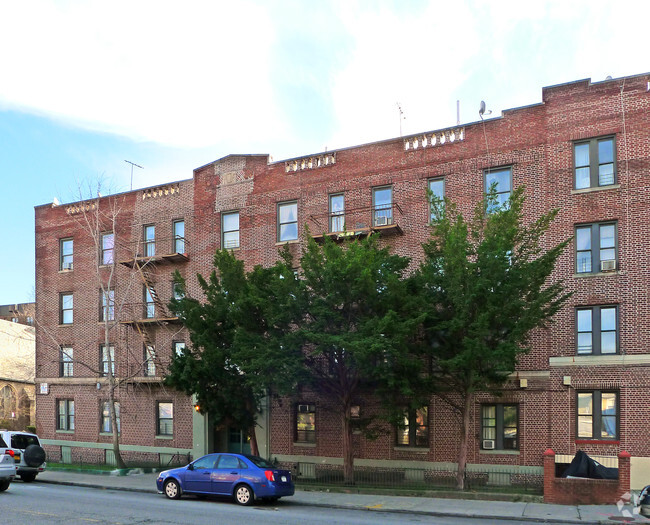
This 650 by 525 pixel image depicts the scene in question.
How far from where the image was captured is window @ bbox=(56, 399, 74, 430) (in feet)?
114

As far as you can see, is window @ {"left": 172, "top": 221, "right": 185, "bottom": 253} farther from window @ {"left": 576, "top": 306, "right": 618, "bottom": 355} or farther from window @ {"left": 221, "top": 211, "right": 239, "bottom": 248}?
window @ {"left": 576, "top": 306, "right": 618, "bottom": 355}

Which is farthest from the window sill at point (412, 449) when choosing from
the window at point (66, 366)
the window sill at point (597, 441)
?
the window at point (66, 366)

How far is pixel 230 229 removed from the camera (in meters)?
30.8

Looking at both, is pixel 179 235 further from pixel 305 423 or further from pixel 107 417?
pixel 305 423

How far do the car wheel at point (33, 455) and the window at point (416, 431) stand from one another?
13.3 metres

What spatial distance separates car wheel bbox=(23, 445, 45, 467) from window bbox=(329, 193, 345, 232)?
1397 cm

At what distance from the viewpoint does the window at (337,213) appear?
27859mm

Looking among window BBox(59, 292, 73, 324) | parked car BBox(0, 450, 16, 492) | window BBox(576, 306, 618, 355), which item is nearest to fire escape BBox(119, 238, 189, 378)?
window BBox(59, 292, 73, 324)

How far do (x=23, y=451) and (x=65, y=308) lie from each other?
12.2 metres

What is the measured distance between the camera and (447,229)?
68.8 ft

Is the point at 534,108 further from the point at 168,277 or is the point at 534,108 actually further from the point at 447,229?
the point at 168,277

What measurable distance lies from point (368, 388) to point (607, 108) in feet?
43.1

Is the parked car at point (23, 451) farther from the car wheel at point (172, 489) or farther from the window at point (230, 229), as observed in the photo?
the window at point (230, 229)

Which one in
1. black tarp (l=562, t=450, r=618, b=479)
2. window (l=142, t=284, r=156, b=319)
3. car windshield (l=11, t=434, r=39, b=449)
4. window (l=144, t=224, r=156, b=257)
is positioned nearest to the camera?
black tarp (l=562, t=450, r=618, b=479)
